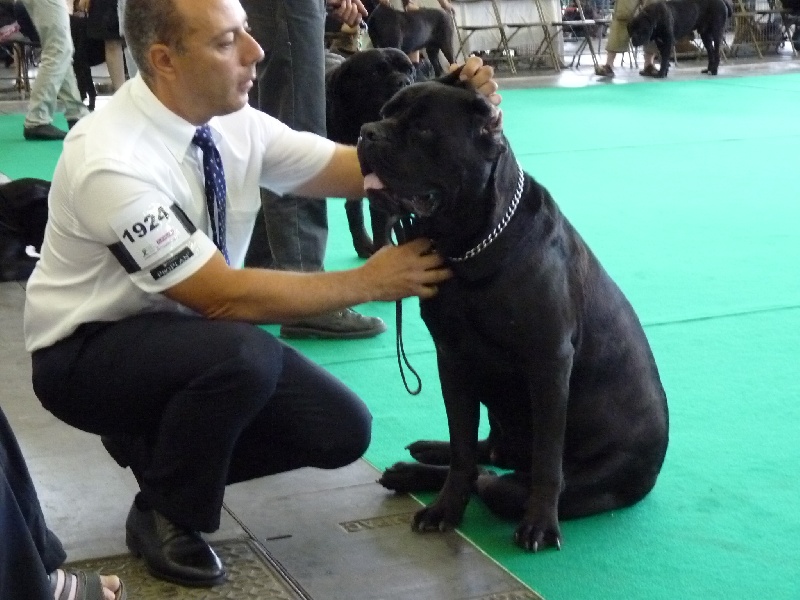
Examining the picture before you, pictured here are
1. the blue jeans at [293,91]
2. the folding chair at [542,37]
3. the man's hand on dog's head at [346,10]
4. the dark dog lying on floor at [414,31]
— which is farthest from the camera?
the folding chair at [542,37]

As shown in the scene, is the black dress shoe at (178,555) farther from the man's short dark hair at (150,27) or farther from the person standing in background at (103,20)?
the person standing in background at (103,20)

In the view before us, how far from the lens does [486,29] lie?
13.7 m

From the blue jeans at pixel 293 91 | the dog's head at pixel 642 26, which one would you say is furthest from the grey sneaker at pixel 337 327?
the dog's head at pixel 642 26

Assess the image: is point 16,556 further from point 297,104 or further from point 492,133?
point 297,104

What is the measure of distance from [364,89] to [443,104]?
2274mm

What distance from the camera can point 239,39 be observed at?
2285 millimetres

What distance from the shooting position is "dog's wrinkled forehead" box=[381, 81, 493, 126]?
220cm

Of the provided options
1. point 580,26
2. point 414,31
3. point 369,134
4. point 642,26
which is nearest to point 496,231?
point 369,134

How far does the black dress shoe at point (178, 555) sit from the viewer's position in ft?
7.47

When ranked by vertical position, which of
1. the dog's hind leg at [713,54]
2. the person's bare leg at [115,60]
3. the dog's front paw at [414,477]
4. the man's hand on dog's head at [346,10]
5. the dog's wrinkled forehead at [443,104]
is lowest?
the dog's hind leg at [713,54]

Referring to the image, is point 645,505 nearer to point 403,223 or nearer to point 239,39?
point 403,223

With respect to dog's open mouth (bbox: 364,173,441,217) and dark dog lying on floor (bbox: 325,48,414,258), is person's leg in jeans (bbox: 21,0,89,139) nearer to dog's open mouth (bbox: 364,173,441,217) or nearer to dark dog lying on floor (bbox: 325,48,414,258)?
dark dog lying on floor (bbox: 325,48,414,258)

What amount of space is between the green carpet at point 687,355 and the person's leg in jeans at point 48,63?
0.29 meters

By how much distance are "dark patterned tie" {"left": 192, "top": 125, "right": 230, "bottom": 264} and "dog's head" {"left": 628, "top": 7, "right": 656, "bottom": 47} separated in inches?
431
